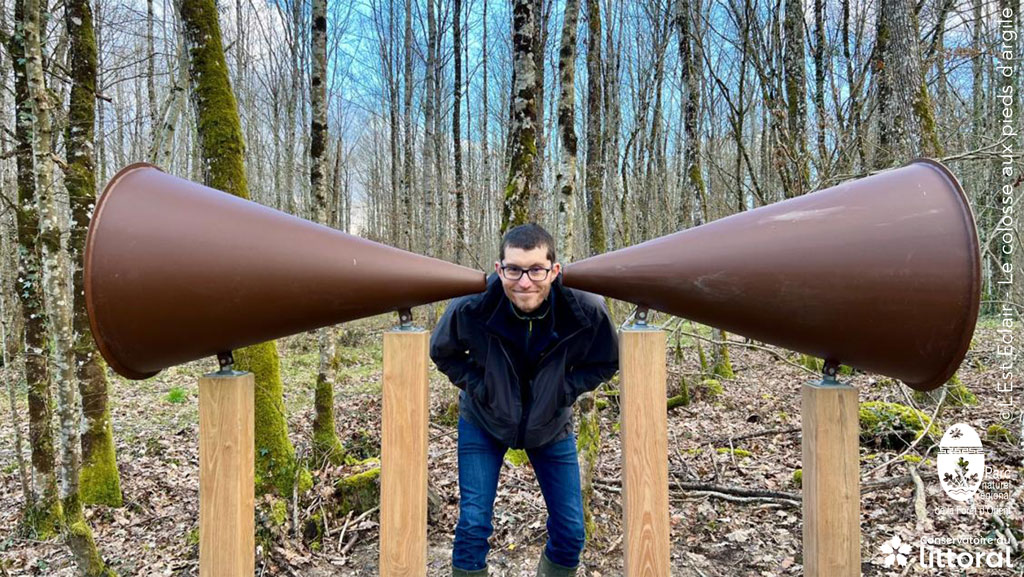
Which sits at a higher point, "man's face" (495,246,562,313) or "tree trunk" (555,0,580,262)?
"tree trunk" (555,0,580,262)

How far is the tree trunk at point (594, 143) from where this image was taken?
4.77 m

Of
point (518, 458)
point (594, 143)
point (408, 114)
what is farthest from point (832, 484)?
point (408, 114)

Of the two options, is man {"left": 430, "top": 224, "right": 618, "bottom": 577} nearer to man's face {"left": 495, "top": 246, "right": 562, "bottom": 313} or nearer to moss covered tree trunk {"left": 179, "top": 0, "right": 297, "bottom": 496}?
man's face {"left": 495, "top": 246, "right": 562, "bottom": 313}

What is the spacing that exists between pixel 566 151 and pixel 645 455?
2833 mm

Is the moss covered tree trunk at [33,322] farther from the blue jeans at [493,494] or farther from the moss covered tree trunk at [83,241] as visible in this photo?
the blue jeans at [493,494]

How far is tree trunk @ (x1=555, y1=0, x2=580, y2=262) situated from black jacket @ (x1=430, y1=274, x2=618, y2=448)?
1945mm

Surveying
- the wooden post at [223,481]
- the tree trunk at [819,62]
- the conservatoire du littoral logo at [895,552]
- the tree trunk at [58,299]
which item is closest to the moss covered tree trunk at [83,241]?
the tree trunk at [58,299]

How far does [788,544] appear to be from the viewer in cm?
331

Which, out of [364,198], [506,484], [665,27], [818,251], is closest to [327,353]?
[506,484]

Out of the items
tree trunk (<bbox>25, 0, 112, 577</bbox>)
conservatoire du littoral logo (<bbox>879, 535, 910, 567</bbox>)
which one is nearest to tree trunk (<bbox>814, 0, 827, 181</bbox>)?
conservatoire du littoral logo (<bbox>879, 535, 910, 567</bbox>)

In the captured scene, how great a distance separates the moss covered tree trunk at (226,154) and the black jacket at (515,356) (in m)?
2.17

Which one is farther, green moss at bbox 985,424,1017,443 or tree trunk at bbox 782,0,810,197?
tree trunk at bbox 782,0,810,197

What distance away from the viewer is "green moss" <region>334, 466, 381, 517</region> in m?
3.93

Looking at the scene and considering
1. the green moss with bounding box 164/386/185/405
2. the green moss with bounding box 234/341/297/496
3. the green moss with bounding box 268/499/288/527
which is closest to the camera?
the green moss with bounding box 268/499/288/527
